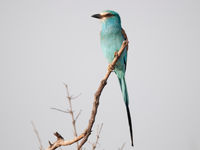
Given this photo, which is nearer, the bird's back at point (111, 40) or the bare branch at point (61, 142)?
the bare branch at point (61, 142)

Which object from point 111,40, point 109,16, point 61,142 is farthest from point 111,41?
point 61,142

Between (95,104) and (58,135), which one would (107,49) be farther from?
(58,135)

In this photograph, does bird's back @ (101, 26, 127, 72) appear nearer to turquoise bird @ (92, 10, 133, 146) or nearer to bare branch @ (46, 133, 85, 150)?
turquoise bird @ (92, 10, 133, 146)

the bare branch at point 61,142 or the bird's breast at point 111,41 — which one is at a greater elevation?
the bird's breast at point 111,41

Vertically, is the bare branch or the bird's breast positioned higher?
the bird's breast

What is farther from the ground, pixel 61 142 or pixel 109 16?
pixel 109 16

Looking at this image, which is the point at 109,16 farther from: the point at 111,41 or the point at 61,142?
the point at 61,142

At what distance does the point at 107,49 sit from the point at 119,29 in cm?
30

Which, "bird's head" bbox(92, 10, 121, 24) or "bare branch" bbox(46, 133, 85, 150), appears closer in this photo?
"bare branch" bbox(46, 133, 85, 150)

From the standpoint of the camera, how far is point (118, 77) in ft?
9.89

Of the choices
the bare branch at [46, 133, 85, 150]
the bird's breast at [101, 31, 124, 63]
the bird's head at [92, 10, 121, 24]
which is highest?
the bird's head at [92, 10, 121, 24]

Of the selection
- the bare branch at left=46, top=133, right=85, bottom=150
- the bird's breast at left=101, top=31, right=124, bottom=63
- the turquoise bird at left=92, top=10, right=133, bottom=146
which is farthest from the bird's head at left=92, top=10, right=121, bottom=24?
the bare branch at left=46, top=133, right=85, bottom=150

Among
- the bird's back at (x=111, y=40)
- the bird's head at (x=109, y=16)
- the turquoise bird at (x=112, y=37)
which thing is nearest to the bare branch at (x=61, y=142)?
the turquoise bird at (x=112, y=37)

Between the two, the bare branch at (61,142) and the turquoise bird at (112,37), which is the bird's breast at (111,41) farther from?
the bare branch at (61,142)
